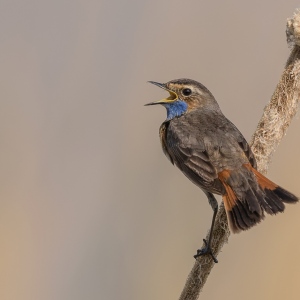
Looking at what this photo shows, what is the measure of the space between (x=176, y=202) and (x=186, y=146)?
213 cm

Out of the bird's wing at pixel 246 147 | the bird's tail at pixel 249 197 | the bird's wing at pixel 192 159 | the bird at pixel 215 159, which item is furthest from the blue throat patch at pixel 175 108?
the bird's tail at pixel 249 197

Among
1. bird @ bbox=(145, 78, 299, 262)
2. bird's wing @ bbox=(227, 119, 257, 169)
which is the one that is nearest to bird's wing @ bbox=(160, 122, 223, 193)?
bird @ bbox=(145, 78, 299, 262)

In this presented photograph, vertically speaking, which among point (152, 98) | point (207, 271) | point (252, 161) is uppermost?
point (152, 98)

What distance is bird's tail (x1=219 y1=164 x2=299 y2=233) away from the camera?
4.36m

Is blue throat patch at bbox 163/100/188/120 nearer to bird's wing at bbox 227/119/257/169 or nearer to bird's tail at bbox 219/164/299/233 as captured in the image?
bird's wing at bbox 227/119/257/169

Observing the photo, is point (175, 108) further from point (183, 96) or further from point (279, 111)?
point (279, 111)

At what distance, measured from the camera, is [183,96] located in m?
5.48

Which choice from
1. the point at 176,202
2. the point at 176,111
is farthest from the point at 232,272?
the point at 176,111

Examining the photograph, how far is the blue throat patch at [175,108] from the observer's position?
5.41 m

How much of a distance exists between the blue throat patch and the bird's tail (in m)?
0.82

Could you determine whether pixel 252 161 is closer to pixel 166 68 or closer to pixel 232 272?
pixel 232 272

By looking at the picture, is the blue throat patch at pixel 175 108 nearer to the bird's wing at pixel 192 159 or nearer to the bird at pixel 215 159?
the bird at pixel 215 159

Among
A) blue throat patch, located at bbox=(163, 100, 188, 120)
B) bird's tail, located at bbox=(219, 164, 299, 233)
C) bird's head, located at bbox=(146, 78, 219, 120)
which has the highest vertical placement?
bird's head, located at bbox=(146, 78, 219, 120)

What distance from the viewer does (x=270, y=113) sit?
4.43m
